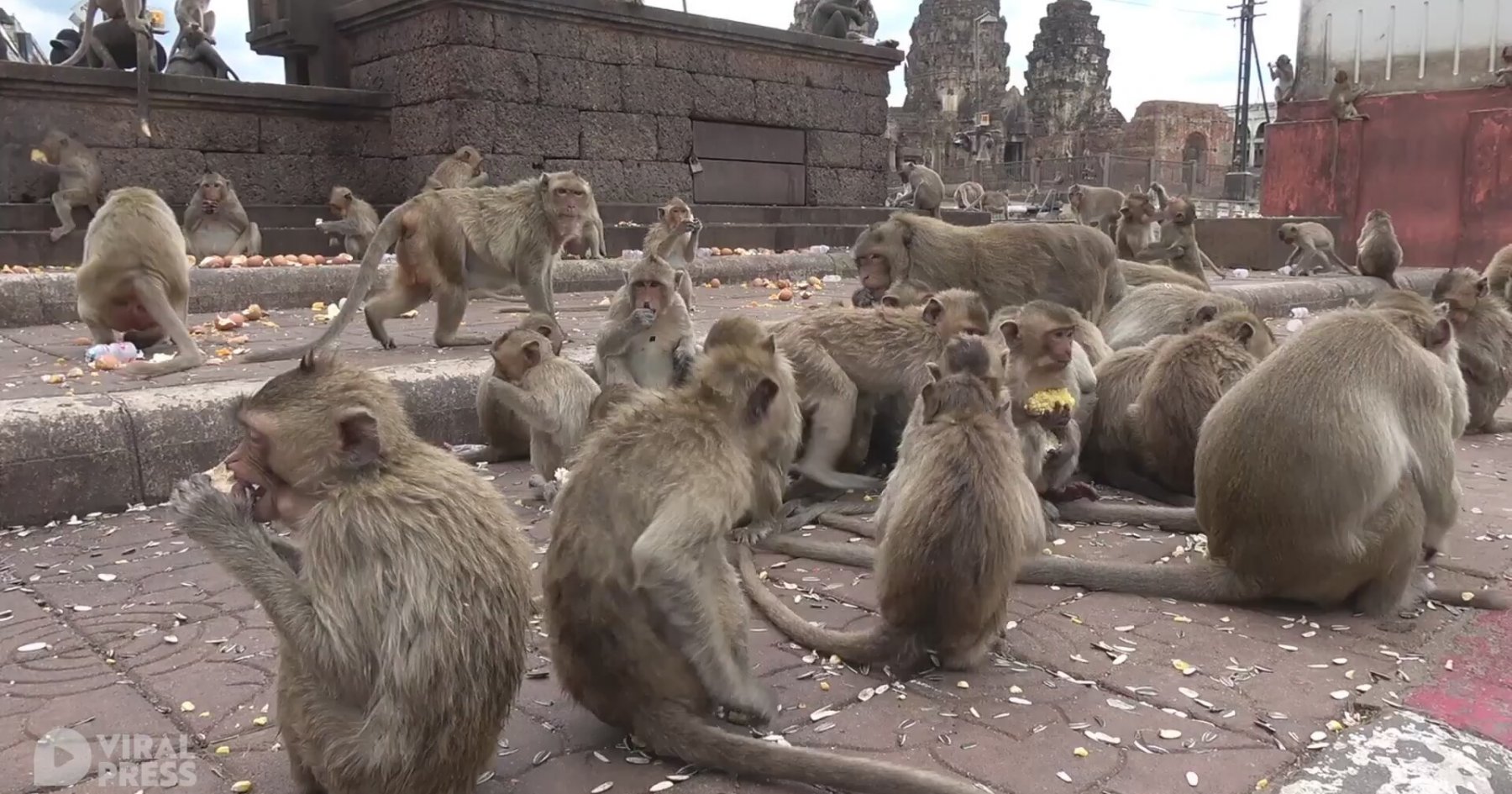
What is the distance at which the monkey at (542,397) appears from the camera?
14.5 ft

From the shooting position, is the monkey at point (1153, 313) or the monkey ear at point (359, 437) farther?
the monkey at point (1153, 313)

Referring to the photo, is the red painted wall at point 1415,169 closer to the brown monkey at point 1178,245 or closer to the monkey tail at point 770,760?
the brown monkey at point 1178,245

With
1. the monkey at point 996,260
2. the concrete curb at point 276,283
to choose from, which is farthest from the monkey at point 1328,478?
the concrete curb at point 276,283

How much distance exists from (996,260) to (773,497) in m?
4.03

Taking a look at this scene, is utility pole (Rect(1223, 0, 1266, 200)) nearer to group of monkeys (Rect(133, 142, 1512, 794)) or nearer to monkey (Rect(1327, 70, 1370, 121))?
monkey (Rect(1327, 70, 1370, 121))

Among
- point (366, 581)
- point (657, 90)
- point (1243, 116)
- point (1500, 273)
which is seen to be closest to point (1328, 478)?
point (366, 581)

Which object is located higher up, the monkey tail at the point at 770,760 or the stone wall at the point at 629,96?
the stone wall at the point at 629,96

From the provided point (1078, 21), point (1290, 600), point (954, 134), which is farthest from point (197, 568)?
point (1078, 21)

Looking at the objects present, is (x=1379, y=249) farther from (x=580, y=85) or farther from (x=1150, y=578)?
(x=1150, y=578)

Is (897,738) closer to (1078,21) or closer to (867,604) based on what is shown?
(867,604)

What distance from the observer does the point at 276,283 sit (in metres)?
9.27

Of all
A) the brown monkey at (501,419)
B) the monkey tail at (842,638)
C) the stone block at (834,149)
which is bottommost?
the monkey tail at (842,638)

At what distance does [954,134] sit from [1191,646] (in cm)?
4422

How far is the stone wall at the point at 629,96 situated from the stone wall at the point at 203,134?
62 cm
